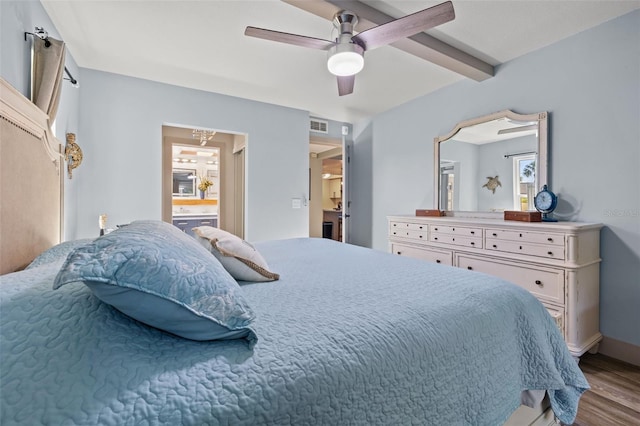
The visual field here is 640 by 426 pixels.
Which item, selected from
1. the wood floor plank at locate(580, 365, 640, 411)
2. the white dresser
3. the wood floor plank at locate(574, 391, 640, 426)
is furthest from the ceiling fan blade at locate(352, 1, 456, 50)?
the wood floor plank at locate(580, 365, 640, 411)

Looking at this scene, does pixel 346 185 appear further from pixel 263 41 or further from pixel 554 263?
pixel 554 263

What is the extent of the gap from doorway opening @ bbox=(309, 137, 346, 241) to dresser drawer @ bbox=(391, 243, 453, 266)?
1.58m

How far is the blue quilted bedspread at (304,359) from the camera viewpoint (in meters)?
→ 0.52

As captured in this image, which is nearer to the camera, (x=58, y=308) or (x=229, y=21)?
(x=58, y=308)

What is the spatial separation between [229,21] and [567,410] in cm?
302

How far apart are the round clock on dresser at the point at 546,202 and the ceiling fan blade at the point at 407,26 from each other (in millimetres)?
1705

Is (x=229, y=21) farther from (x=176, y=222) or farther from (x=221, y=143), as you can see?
(x=176, y=222)

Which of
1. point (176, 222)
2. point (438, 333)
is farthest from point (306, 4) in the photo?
point (176, 222)

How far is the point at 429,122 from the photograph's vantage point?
12.1ft

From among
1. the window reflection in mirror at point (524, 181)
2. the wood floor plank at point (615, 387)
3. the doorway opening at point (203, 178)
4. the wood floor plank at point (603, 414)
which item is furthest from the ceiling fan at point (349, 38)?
the wood floor plank at point (615, 387)

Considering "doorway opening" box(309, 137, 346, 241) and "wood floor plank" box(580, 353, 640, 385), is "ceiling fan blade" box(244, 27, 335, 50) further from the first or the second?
"wood floor plank" box(580, 353, 640, 385)

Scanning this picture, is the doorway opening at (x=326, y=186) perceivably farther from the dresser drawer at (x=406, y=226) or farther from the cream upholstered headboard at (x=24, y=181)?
the cream upholstered headboard at (x=24, y=181)

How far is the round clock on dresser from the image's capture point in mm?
2412

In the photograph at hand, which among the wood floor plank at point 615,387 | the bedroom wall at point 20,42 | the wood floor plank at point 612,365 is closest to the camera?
the bedroom wall at point 20,42
